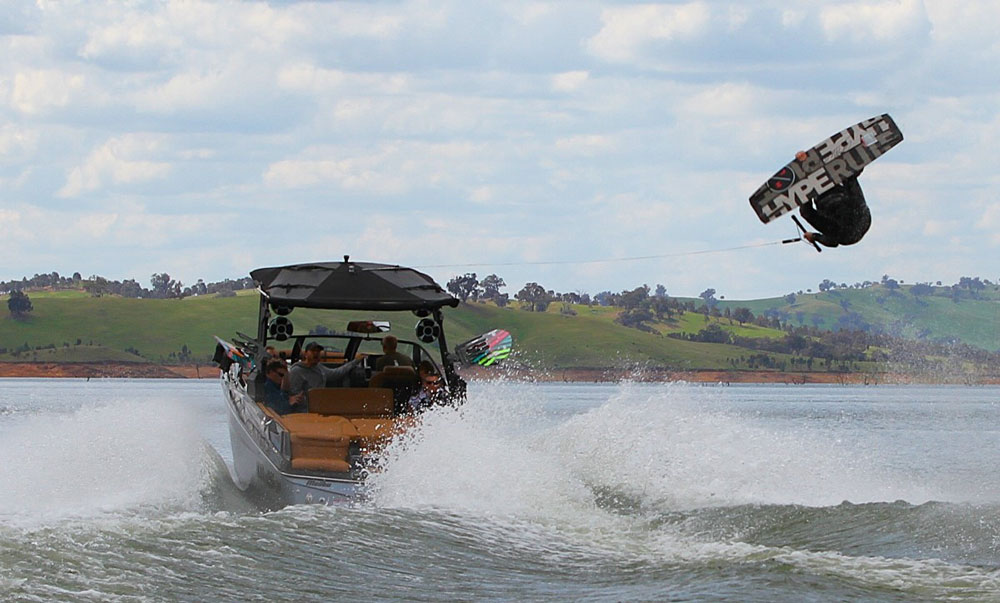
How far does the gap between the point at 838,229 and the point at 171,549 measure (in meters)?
8.01

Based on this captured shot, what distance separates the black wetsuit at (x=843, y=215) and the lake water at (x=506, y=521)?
3.01 m

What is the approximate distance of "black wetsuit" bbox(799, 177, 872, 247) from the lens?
15.6m

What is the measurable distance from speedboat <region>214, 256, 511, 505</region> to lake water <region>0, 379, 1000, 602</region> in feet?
1.54

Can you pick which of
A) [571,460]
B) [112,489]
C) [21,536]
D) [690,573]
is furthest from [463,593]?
[571,460]

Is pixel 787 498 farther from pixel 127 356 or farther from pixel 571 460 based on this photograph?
pixel 127 356

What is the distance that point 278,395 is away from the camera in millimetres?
17578

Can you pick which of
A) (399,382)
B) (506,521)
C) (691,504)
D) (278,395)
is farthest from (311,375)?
(691,504)

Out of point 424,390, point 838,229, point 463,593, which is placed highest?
point 838,229

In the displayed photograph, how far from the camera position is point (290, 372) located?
17.6 m

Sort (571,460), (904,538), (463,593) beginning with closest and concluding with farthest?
(463,593) → (904,538) → (571,460)

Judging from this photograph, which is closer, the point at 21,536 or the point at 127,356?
the point at 21,536

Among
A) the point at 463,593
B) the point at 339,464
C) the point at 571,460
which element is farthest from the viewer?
the point at 571,460

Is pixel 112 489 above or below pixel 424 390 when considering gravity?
below

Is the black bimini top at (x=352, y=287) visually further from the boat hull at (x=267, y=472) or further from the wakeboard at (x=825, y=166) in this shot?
the wakeboard at (x=825, y=166)
